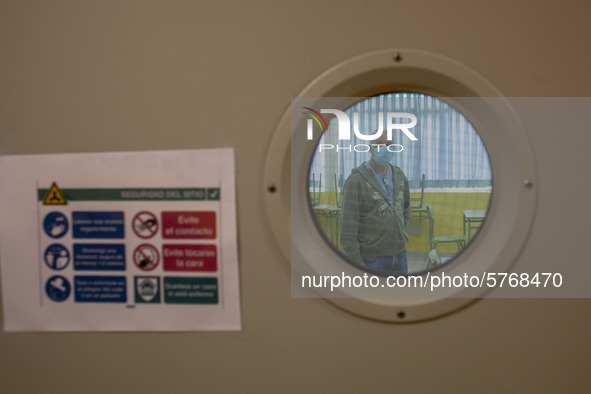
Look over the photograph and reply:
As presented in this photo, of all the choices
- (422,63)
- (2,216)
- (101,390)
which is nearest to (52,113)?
(2,216)

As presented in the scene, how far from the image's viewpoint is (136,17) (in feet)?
3.66

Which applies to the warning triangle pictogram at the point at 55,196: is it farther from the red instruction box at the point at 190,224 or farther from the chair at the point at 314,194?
the chair at the point at 314,194

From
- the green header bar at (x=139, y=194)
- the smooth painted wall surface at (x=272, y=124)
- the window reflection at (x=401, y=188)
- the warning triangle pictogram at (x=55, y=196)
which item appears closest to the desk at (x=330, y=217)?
the window reflection at (x=401, y=188)

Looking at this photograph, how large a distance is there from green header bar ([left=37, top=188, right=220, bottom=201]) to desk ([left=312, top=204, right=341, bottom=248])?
11.0 inches

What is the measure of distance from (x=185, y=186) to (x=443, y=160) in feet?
2.28

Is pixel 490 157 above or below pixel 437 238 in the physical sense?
above

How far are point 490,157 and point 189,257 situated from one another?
0.82 m

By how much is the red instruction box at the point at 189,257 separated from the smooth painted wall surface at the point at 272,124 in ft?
0.28

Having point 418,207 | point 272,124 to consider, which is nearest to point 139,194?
point 272,124

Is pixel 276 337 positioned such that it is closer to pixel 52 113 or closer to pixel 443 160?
pixel 443 160

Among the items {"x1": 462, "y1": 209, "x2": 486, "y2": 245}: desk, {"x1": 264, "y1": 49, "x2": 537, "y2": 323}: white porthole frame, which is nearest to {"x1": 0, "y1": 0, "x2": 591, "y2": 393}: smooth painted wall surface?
{"x1": 264, "y1": 49, "x2": 537, "y2": 323}: white porthole frame

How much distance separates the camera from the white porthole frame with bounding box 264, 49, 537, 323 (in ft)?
3.44

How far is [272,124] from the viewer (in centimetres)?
111

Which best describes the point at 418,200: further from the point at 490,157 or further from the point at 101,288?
the point at 101,288
